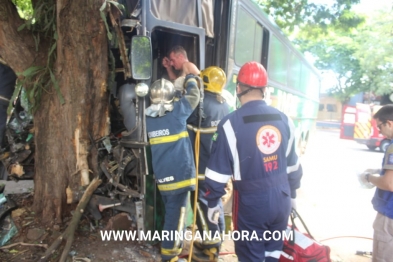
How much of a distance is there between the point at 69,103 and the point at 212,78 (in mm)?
1421

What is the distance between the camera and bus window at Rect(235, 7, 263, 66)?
4.82 m

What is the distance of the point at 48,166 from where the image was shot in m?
3.45

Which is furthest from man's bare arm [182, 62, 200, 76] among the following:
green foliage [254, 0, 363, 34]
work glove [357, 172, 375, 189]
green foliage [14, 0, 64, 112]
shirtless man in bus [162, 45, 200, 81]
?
green foliage [254, 0, 363, 34]

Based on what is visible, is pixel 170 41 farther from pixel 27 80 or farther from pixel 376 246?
pixel 376 246

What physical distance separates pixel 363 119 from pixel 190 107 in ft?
51.5

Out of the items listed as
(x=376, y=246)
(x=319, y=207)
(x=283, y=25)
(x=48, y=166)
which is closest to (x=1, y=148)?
(x=48, y=166)

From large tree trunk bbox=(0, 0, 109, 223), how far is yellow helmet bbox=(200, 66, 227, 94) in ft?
3.27

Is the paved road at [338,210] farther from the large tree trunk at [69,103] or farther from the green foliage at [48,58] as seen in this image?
the green foliage at [48,58]

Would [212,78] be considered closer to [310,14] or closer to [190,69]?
[190,69]

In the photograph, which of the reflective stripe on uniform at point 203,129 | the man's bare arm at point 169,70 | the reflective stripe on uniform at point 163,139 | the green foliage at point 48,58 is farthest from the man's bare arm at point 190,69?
the green foliage at point 48,58

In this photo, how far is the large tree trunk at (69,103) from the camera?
3.13 m

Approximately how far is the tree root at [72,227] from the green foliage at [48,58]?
86cm

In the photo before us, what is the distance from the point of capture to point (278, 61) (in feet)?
23.2

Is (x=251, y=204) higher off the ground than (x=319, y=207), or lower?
higher
